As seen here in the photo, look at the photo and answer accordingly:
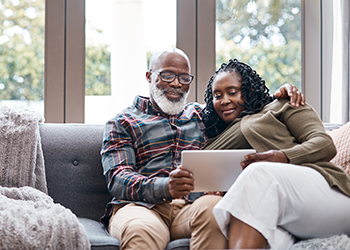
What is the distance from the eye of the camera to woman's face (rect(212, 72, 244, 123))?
64.2 inches

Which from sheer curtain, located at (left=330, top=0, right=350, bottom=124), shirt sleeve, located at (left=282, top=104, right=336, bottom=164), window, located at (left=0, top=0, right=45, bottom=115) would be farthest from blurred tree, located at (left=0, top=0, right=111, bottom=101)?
sheer curtain, located at (left=330, top=0, right=350, bottom=124)

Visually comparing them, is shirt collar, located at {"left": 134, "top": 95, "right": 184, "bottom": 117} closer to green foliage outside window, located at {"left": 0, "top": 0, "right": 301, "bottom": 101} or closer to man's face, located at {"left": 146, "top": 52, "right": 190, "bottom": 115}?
man's face, located at {"left": 146, "top": 52, "right": 190, "bottom": 115}

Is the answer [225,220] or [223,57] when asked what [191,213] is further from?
[223,57]

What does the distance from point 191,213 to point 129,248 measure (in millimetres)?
289

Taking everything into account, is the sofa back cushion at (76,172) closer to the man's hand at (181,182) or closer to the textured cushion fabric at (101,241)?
the textured cushion fabric at (101,241)

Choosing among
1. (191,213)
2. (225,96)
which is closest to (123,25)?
(225,96)

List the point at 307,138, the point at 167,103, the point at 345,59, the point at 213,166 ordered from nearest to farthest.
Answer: the point at 213,166, the point at 307,138, the point at 167,103, the point at 345,59

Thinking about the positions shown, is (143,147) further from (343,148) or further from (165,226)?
(343,148)

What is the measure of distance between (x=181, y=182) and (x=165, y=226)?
0.24 m

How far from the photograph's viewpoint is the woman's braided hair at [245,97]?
1613 millimetres

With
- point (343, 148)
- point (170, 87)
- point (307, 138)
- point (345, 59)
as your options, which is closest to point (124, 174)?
point (170, 87)

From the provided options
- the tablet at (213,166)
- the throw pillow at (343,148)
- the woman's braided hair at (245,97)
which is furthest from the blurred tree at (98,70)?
the throw pillow at (343,148)

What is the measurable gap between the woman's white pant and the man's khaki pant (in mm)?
87

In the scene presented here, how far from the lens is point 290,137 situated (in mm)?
1452
